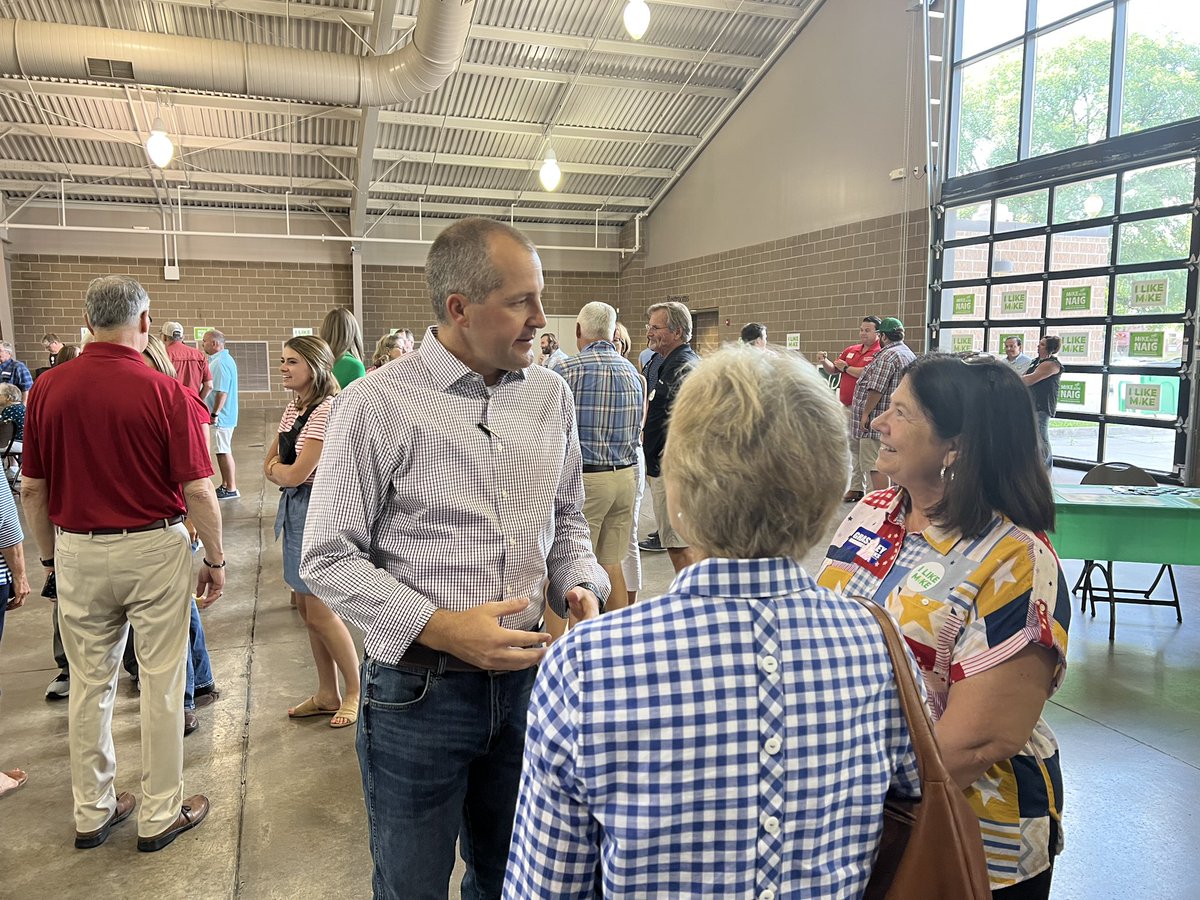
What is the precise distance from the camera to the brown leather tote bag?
885 mm

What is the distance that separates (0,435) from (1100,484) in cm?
824

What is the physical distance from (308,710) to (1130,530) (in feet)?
13.2

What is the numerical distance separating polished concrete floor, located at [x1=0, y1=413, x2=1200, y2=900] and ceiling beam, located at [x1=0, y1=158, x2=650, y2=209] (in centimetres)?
1057

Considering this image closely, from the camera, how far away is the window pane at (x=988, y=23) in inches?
326

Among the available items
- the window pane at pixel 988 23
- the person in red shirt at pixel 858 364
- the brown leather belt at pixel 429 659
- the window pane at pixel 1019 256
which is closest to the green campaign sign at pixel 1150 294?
the window pane at pixel 1019 256

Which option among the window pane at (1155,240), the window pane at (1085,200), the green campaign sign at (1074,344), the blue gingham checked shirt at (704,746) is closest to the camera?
the blue gingham checked shirt at (704,746)

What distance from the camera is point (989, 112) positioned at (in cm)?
857

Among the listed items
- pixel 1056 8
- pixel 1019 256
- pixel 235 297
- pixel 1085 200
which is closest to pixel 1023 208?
pixel 1019 256

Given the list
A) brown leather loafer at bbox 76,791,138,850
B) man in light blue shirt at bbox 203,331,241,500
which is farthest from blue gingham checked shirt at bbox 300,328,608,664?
man in light blue shirt at bbox 203,331,241,500

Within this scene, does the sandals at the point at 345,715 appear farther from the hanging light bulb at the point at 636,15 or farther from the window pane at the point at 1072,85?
the window pane at the point at 1072,85

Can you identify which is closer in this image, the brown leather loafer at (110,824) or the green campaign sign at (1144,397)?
the brown leather loafer at (110,824)

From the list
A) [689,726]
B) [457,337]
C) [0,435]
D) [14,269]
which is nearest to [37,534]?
[457,337]

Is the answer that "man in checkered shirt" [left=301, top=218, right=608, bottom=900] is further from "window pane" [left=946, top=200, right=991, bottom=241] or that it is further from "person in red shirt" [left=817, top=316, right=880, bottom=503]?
"window pane" [left=946, top=200, right=991, bottom=241]

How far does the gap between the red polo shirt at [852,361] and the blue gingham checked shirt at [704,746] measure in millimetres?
7245
